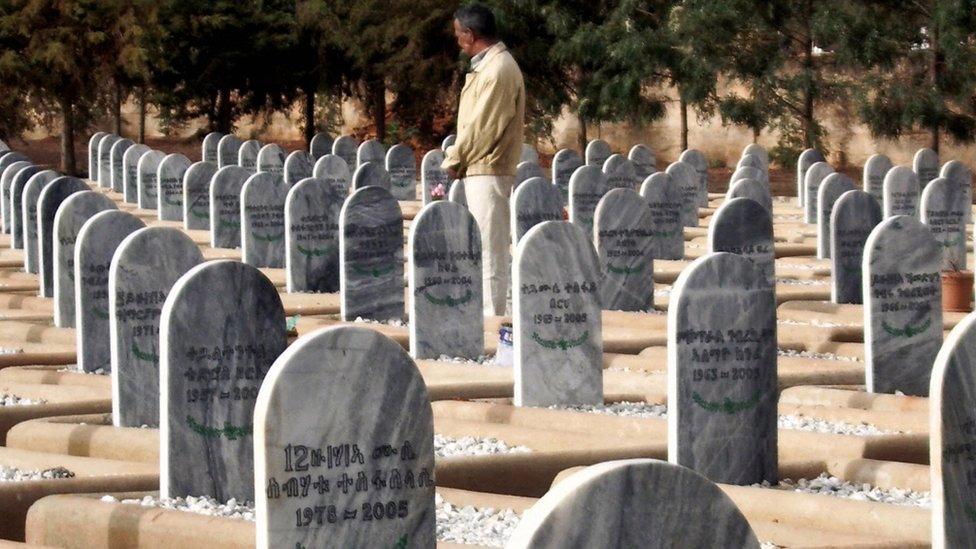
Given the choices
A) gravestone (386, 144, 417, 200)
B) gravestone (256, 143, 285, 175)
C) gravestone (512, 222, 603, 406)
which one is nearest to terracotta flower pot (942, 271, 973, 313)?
gravestone (512, 222, 603, 406)

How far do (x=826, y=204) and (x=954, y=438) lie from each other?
1013 centimetres

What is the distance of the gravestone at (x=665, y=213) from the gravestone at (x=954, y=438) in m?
9.06

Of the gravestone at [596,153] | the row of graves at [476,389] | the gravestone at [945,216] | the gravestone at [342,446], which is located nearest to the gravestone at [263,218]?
the row of graves at [476,389]

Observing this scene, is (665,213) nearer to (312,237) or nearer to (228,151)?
(312,237)

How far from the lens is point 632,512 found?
390 centimetres

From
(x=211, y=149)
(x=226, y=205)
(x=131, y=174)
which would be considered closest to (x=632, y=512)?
(x=226, y=205)

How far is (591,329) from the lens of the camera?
30.4 feet

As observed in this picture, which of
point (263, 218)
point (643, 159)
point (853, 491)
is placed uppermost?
point (643, 159)

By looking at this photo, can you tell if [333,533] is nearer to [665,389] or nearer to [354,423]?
[354,423]

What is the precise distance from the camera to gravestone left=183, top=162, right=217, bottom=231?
58.9 feet

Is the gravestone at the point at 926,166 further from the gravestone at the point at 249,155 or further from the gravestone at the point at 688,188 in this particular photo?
the gravestone at the point at 249,155

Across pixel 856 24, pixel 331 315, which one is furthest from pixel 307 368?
pixel 856 24

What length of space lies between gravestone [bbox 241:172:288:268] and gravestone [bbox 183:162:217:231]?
123 inches

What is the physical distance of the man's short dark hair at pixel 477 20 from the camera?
10.9m
